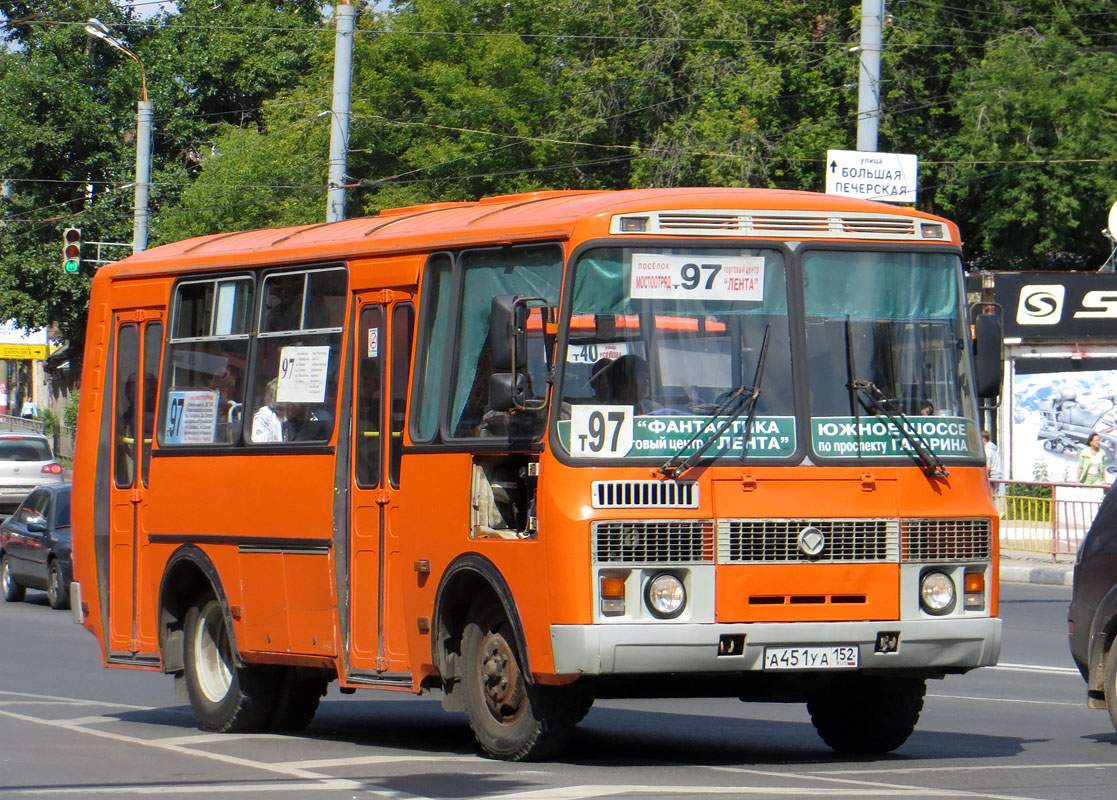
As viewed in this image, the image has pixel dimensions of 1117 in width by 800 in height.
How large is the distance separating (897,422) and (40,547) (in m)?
16.3

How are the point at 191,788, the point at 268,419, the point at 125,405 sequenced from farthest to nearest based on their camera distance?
1. the point at 125,405
2. the point at 268,419
3. the point at 191,788

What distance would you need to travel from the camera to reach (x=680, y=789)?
27.2ft

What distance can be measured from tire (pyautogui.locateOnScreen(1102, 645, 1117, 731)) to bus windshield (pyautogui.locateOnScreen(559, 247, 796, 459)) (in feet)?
9.25

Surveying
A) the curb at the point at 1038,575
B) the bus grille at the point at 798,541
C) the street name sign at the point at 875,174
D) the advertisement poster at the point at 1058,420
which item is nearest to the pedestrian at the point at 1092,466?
the advertisement poster at the point at 1058,420

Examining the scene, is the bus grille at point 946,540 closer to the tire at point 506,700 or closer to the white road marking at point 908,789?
the white road marking at point 908,789

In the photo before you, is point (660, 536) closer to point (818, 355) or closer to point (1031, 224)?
point (818, 355)

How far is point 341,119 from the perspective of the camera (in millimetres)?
24578

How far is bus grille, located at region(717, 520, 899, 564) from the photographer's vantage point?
880 cm

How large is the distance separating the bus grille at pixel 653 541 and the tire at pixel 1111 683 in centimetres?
307

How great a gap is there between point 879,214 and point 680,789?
3.08 m

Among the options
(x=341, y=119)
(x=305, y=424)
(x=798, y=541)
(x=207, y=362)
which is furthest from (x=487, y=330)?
(x=341, y=119)

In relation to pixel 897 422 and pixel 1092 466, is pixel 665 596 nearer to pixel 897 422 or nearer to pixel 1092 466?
pixel 897 422

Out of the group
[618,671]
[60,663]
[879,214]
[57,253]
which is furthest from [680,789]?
[57,253]

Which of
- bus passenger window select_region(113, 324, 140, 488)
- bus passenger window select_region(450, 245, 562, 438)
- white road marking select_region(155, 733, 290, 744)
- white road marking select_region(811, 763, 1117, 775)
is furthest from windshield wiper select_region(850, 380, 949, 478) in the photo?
bus passenger window select_region(113, 324, 140, 488)
